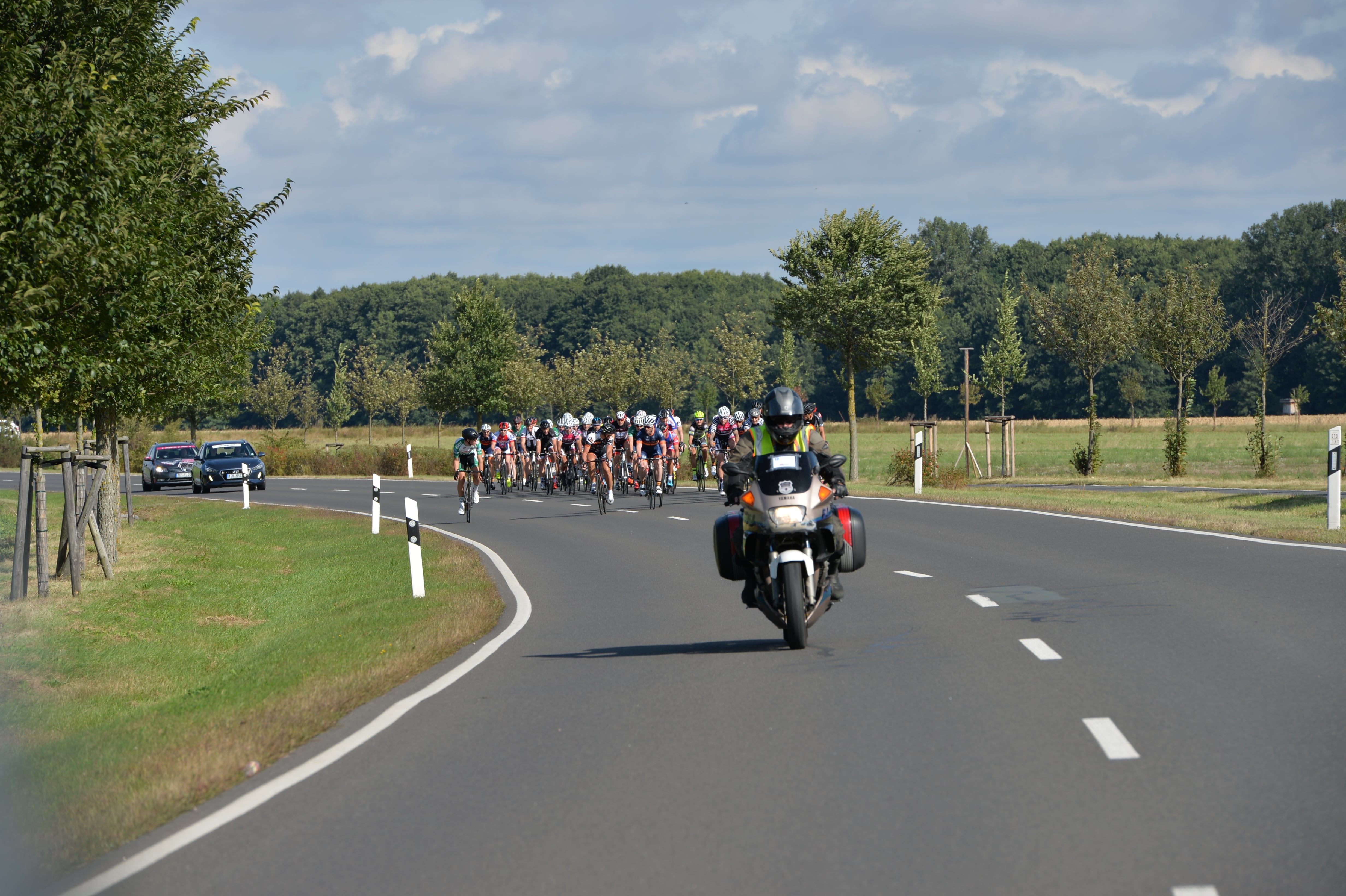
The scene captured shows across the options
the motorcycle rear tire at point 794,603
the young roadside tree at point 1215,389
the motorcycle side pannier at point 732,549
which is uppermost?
the young roadside tree at point 1215,389

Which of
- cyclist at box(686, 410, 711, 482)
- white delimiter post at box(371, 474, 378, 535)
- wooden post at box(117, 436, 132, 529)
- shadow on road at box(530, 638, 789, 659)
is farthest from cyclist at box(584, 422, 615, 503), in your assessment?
shadow on road at box(530, 638, 789, 659)

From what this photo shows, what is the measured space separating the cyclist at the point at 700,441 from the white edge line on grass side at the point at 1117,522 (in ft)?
12.9

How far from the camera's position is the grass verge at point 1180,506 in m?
18.5

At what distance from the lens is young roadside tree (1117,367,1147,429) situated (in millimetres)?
98625

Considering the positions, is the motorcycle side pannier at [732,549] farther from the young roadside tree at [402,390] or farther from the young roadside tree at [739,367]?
the young roadside tree at [402,390]

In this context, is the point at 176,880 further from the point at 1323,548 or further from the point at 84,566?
the point at 84,566

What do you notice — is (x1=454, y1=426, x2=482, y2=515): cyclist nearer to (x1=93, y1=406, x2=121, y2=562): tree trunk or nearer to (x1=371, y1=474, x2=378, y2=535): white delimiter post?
(x1=371, y1=474, x2=378, y2=535): white delimiter post

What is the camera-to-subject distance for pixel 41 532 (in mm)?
15477

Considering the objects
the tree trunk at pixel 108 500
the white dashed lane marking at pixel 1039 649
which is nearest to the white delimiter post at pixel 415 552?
the tree trunk at pixel 108 500

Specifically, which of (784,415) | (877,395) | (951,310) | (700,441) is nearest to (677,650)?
(784,415)

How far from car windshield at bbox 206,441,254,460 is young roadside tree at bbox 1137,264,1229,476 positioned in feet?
86.6

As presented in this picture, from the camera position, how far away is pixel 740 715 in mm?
7680

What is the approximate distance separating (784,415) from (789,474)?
472 millimetres

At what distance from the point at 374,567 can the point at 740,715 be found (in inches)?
480
